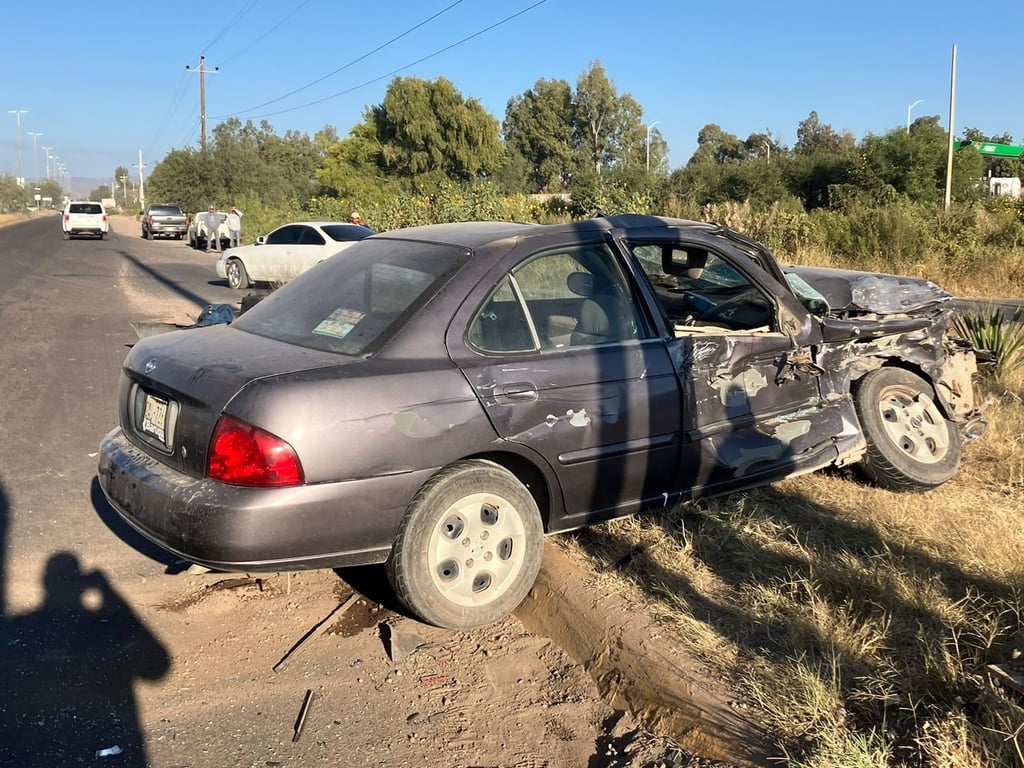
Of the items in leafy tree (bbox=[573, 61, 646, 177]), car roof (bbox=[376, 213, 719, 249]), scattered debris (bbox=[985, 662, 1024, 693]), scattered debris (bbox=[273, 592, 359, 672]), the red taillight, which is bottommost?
scattered debris (bbox=[273, 592, 359, 672])

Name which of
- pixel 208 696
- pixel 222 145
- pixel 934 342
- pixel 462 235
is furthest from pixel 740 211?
pixel 222 145

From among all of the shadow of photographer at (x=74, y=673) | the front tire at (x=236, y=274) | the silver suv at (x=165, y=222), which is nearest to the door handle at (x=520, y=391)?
the shadow of photographer at (x=74, y=673)

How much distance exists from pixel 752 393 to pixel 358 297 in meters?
1.99

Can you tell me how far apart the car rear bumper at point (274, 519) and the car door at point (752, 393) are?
4.80ft

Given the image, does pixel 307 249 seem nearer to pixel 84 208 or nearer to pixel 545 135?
pixel 84 208

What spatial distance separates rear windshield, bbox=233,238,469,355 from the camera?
144 inches

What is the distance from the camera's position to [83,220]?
39812mm

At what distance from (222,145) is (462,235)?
186ft

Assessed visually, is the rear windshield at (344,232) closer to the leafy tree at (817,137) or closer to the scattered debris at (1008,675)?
the scattered debris at (1008,675)

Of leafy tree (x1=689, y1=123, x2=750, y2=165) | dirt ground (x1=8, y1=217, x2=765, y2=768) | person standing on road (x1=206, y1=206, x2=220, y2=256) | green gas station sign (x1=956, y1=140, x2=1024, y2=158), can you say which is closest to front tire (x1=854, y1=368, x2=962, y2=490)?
dirt ground (x1=8, y1=217, x2=765, y2=768)

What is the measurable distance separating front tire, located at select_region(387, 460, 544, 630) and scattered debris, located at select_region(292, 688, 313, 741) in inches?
19.8

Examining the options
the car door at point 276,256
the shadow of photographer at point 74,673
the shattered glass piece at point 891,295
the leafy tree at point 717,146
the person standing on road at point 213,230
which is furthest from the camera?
the leafy tree at point 717,146

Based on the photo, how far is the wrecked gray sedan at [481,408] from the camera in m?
3.23

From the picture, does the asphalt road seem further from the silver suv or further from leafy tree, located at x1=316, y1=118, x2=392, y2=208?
leafy tree, located at x1=316, y1=118, x2=392, y2=208
